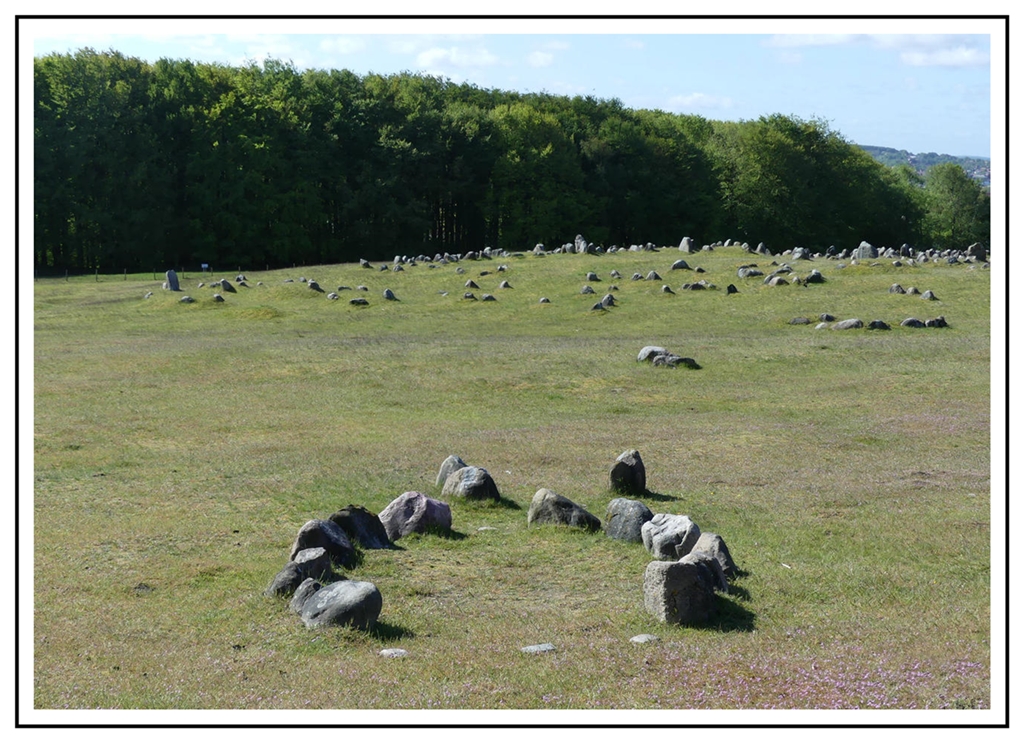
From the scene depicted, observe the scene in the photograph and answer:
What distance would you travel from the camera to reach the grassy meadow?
32.9 ft

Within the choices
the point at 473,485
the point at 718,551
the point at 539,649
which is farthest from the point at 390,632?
the point at 473,485

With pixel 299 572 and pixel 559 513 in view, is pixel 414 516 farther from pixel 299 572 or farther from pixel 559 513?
pixel 299 572

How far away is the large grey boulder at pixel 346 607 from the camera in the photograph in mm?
11406

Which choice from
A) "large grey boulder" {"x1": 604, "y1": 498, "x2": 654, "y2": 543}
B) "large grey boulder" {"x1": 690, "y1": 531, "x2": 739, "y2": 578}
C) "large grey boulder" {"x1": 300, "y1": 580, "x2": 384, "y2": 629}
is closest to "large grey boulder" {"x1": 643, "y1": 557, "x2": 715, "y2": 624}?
"large grey boulder" {"x1": 690, "y1": 531, "x2": 739, "y2": 578}

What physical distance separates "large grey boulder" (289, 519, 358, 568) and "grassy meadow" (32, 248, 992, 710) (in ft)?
1.02

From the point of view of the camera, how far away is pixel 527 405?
2856cm

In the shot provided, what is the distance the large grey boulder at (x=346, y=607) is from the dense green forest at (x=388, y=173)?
72850 millimetres

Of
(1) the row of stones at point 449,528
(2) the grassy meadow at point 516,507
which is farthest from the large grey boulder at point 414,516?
(2) the grassy meadow at point 516,507

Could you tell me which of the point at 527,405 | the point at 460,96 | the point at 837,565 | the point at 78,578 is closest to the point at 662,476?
the point at 837,565

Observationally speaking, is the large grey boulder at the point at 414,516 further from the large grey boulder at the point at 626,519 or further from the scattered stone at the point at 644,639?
the scattered stone at the point at 644,639

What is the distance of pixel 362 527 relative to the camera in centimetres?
1478

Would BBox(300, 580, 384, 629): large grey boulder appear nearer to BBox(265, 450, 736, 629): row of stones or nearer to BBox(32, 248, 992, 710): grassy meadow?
BBox(265, 450, 736, 629): row of stones
